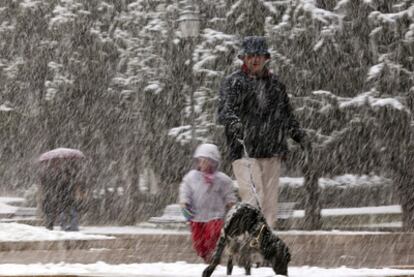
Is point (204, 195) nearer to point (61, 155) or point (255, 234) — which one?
point (255, 234)

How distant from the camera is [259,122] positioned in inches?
347

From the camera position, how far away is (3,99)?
3238 centimetres

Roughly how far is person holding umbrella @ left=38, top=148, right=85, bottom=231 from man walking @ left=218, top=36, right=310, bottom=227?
11.1 m

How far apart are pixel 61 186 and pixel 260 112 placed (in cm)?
1188

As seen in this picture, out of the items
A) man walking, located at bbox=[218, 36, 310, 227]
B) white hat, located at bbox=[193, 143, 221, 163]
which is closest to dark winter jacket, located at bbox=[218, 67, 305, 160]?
man walking, located at bbox=[218, 36, 310, 227]

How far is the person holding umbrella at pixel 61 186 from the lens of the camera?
19.7 m

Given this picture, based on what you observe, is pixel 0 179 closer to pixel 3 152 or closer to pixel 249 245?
pixel 3 152

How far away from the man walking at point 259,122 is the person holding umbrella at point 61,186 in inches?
435

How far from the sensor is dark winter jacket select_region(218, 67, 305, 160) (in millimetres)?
8594

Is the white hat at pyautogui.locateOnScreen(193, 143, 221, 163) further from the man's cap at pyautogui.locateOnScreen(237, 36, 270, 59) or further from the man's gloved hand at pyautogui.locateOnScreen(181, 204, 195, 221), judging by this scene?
the man's cap at pyautogui.locateOnScreen(237, 36, 270, 59)

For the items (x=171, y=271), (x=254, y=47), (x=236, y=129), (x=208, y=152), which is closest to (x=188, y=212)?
(x=208, y=152)

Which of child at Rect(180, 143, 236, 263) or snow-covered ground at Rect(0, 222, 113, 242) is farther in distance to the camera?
snow-covered ground at Rect(0, 222, 113, 242)

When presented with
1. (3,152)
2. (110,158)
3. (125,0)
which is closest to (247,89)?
(125,0)

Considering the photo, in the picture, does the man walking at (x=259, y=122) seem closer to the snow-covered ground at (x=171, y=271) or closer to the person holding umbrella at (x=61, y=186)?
the snow-covered ground at (x=171, y=271)
